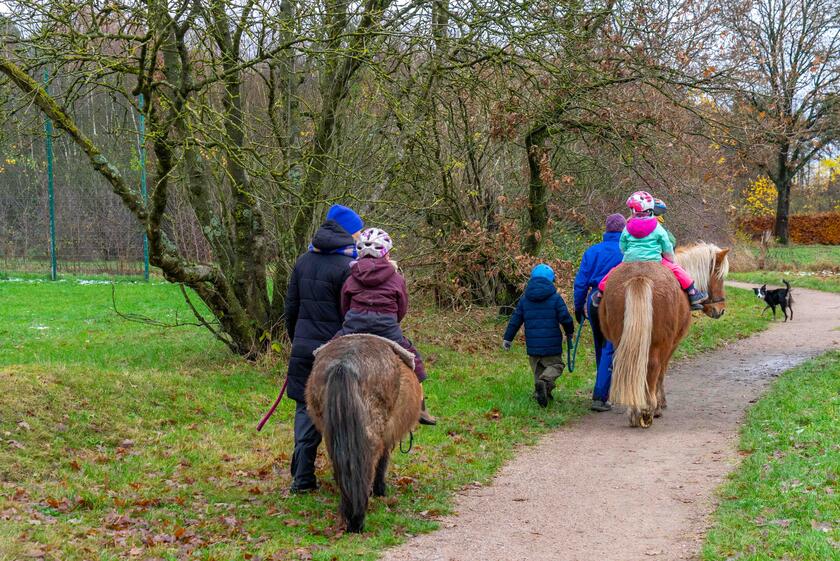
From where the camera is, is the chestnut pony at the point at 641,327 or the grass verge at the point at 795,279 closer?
the chestnut pony at the point at 641,327

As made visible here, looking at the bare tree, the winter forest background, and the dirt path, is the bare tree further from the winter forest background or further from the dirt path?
the dirt path

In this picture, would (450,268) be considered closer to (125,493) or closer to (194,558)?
(125,493)

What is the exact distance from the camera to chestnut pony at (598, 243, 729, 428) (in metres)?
8.37

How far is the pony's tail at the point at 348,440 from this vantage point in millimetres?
5312

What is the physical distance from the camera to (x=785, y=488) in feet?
19.6

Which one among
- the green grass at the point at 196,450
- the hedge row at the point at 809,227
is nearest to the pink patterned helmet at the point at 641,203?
the green grass at the point at 196,450

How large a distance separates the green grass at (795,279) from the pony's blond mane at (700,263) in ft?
54.9

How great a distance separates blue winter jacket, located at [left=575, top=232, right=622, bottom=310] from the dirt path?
5.02ft

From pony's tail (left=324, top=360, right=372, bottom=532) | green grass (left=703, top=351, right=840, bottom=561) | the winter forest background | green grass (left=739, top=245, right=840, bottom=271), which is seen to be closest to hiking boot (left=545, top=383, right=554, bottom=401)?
green grass (left=703, top=351, right=840, bottom=561)

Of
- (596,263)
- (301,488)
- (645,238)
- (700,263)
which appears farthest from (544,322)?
(301,488)

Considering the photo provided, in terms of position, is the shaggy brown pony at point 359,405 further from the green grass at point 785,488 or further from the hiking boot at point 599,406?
the hiking boot at point 599,406

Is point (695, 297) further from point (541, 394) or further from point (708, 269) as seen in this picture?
point (541, 394)

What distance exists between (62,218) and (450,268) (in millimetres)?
17604

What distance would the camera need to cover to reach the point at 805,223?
4650 centimetres
